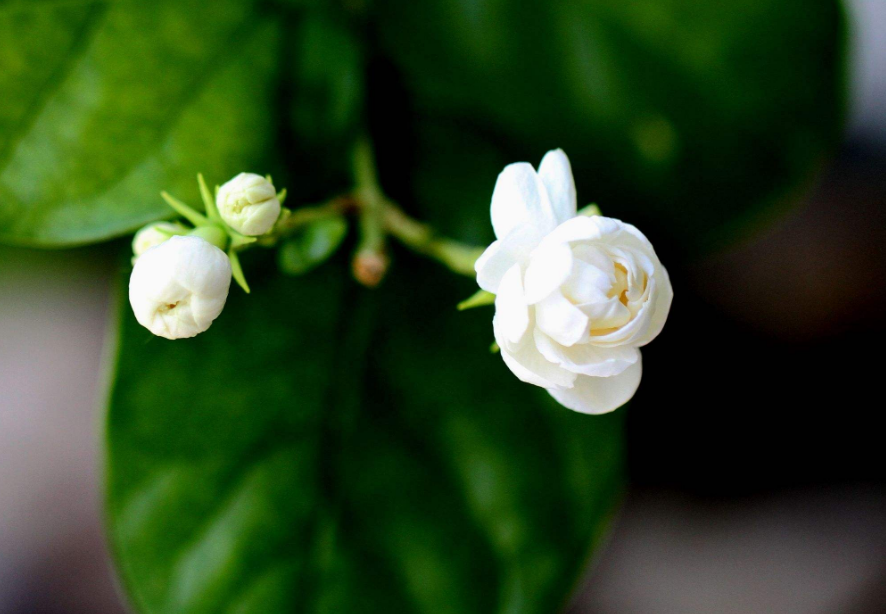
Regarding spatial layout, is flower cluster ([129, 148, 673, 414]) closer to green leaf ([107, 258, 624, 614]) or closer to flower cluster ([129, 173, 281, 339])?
flower cluster ([129, 173, 281, 339])

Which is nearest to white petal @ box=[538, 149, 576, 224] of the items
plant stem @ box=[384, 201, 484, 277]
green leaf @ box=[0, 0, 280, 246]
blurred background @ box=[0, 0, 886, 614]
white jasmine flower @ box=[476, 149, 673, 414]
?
white jasmine flower @ box=[476, 149, 673, 414]

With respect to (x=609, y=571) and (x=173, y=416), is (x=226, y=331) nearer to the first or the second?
(x=173, y=416)

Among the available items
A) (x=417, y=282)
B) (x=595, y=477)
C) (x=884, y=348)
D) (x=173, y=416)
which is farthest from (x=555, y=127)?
(x=884, y=348)

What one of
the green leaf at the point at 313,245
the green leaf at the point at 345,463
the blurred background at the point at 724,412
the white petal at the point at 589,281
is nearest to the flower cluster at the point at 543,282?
the white petal at the point at 589,281

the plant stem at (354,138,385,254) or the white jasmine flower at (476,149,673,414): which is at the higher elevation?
the white jasmine flower at (476,149,673,414)

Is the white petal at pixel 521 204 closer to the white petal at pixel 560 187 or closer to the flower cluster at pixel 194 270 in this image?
the white petal at pixel 560 187

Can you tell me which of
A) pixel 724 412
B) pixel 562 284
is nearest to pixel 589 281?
pixel 562 284
